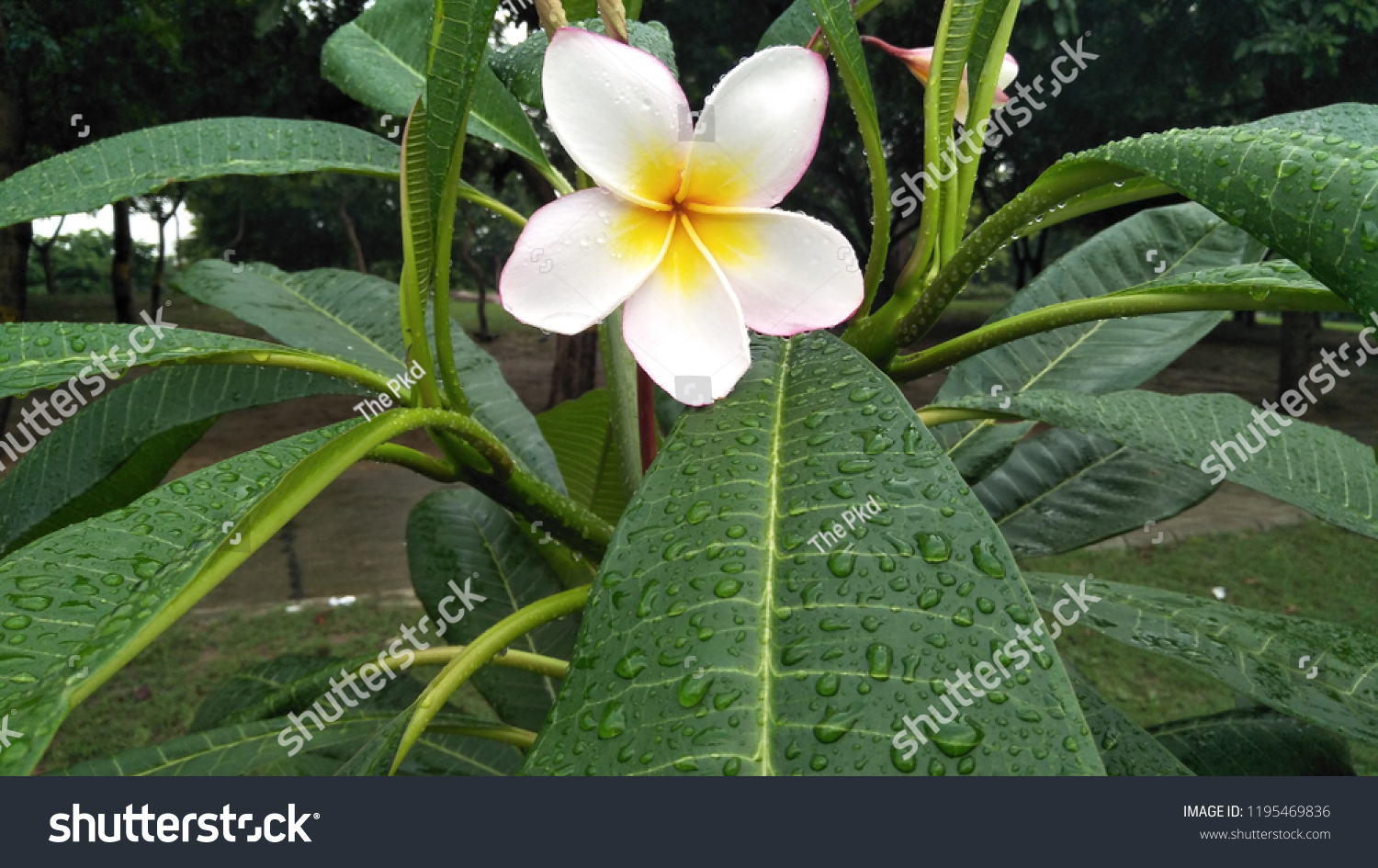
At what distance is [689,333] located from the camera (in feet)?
1.51

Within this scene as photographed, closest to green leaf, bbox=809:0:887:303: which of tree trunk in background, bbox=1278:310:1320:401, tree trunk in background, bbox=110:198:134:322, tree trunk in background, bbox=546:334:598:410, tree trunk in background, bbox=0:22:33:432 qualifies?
tree trunk in background, bbox=0:22:33:432

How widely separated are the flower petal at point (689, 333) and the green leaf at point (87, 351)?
0.78ft

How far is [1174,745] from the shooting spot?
2.96 feet

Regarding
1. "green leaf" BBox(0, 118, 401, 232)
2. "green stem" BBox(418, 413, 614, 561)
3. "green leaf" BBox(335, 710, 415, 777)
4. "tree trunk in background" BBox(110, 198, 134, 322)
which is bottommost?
"green leaf" BBox(335, 710, 415, 777)

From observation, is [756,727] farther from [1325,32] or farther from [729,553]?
[1325,32]

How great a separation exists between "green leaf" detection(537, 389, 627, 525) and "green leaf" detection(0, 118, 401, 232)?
0.39 meters

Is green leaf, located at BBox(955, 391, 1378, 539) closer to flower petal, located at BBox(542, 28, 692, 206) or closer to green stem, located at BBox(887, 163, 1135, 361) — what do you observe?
green stem, located at BBox(887, 163, 1135, 361)

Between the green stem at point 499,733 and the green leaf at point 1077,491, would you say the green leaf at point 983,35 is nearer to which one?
the green leaf at point 1077,491

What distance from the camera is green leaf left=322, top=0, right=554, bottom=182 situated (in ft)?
2.69

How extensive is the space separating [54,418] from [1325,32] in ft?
21.6

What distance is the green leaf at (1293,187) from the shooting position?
1.10 ft

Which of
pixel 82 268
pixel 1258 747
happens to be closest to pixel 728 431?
pixel 1258 747

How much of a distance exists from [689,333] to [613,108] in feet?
0.39

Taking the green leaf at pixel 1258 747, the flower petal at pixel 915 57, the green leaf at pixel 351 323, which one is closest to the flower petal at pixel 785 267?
the flower petal at pixel 915 57
